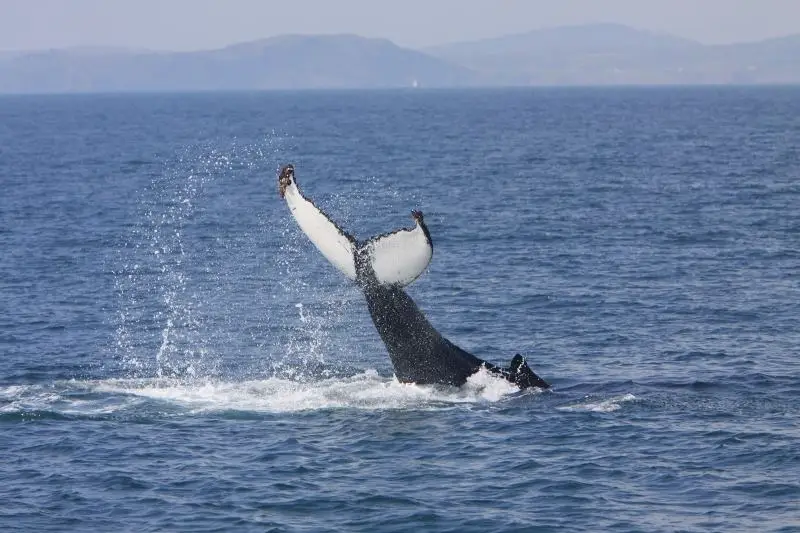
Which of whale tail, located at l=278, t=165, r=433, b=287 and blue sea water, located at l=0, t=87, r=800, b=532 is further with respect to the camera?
whale tail, located at l=278, t=165, r=433, b=287

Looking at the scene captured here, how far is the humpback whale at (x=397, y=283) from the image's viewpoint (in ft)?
69.1

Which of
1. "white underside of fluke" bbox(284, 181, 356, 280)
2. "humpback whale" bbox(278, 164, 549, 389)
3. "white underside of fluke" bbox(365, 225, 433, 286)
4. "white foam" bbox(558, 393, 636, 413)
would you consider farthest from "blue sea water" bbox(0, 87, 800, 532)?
"white underside of fluke" bbox(284, 181, 356, 280)

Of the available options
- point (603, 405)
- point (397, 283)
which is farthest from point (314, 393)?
point (603, 405)

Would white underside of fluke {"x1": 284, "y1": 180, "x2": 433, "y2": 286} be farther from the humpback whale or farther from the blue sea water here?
the blue sea water

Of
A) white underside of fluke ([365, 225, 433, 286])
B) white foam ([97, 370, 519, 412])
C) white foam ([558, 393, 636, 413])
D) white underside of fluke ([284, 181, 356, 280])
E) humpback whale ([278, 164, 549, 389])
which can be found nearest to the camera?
white underside of fluke ([365, 225, 433, 286])

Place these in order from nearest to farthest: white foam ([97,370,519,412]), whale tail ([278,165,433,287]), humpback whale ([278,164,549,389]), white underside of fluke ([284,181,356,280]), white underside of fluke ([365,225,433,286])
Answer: white underside of fluke ([365,225,433,286]), whale tail ([278,165,433,287]), humpback whale ([278,164,549,389]), white underside of fluke ([284,181,356,280]), white foam ([97,370,519,412])

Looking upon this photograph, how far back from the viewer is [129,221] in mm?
54875

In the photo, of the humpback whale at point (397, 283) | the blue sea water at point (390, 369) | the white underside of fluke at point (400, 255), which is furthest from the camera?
the humpback whale at point (397, 283)

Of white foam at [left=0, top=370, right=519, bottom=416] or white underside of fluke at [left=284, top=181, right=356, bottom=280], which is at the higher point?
white underside of fluke at [left=284, top=181, right=356, bottom=280]

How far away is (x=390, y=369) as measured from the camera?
27.8m

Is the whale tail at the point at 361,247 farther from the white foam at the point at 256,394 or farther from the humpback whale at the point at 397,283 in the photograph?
the white foam at the point at 256,394

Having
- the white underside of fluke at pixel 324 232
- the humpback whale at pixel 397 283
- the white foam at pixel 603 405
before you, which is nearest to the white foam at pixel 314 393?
the humpback whale at pixel 397 283

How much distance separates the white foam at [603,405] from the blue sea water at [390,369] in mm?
66

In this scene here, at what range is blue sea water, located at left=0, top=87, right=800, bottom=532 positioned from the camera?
20.2m
